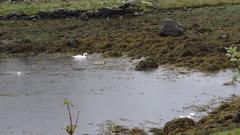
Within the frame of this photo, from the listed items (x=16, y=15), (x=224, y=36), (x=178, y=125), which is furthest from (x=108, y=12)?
(x=178, y=125)

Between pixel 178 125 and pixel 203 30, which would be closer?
pixel 178 125

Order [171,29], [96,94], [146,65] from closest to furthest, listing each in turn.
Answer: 1. [96,94]
2. [146,65]
3. [171,29]

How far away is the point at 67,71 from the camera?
3366cm

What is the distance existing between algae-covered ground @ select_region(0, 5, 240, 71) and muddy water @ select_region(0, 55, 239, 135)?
209cm

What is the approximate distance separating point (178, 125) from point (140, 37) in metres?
19.6

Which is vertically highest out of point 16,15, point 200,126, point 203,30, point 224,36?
point 200,126

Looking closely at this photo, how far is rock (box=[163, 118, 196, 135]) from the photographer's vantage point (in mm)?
20703

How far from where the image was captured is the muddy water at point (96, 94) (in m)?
23.2

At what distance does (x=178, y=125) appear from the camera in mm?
20953

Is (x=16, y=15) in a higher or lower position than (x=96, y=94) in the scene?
lower

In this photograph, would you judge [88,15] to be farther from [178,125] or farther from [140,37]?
[178,125]

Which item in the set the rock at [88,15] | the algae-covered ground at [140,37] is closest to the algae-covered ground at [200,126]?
the algae-covered ground at [140,37]

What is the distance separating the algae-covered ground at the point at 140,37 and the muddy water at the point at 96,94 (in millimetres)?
2091

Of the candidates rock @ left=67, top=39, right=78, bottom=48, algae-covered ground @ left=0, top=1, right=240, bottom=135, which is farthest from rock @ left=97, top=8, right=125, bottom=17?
rock @ left=67, top=39, right=78, bottom=48
